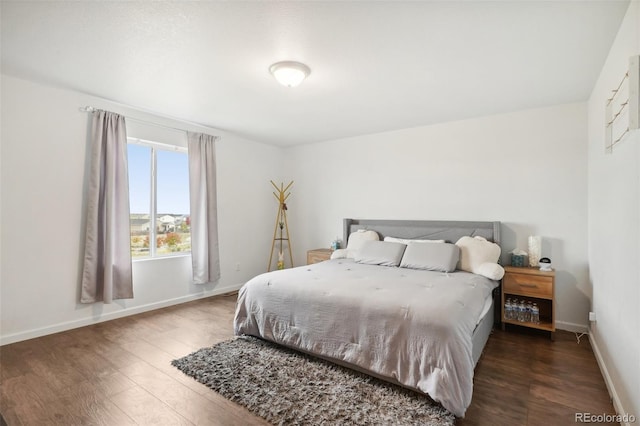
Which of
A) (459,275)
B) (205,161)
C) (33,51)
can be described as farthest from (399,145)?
(33,51)

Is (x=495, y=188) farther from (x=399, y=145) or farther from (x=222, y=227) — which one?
(x=222, y=227)

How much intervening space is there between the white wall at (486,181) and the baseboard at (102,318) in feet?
6.68

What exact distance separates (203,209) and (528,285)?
4.09 meters

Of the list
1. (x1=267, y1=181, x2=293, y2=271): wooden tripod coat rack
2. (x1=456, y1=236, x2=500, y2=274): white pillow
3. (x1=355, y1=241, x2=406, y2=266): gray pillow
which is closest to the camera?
(x1=456, y1=236, x2=500, y2=274): white pillow

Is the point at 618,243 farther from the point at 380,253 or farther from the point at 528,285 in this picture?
the point at 380,253

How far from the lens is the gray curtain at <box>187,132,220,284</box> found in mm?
4324

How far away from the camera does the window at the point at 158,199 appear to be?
3.90 metres

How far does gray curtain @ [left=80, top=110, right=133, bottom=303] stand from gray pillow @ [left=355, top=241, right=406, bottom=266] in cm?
281

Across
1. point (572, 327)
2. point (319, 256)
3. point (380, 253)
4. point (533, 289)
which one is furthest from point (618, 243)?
point (319, 256)

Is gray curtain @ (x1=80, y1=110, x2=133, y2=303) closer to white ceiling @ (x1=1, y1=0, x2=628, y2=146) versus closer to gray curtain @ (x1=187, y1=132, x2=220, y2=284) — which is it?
white ceiling @ (x1=1, y1=0, x2=628, y2=146)

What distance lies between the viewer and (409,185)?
4.41 m

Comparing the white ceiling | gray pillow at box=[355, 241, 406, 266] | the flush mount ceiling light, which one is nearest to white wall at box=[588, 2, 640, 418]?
the white ceiling

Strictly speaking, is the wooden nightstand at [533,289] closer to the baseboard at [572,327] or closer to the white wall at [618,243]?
the baseboard at [572,327]

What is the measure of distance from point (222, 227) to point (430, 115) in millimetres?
3379
